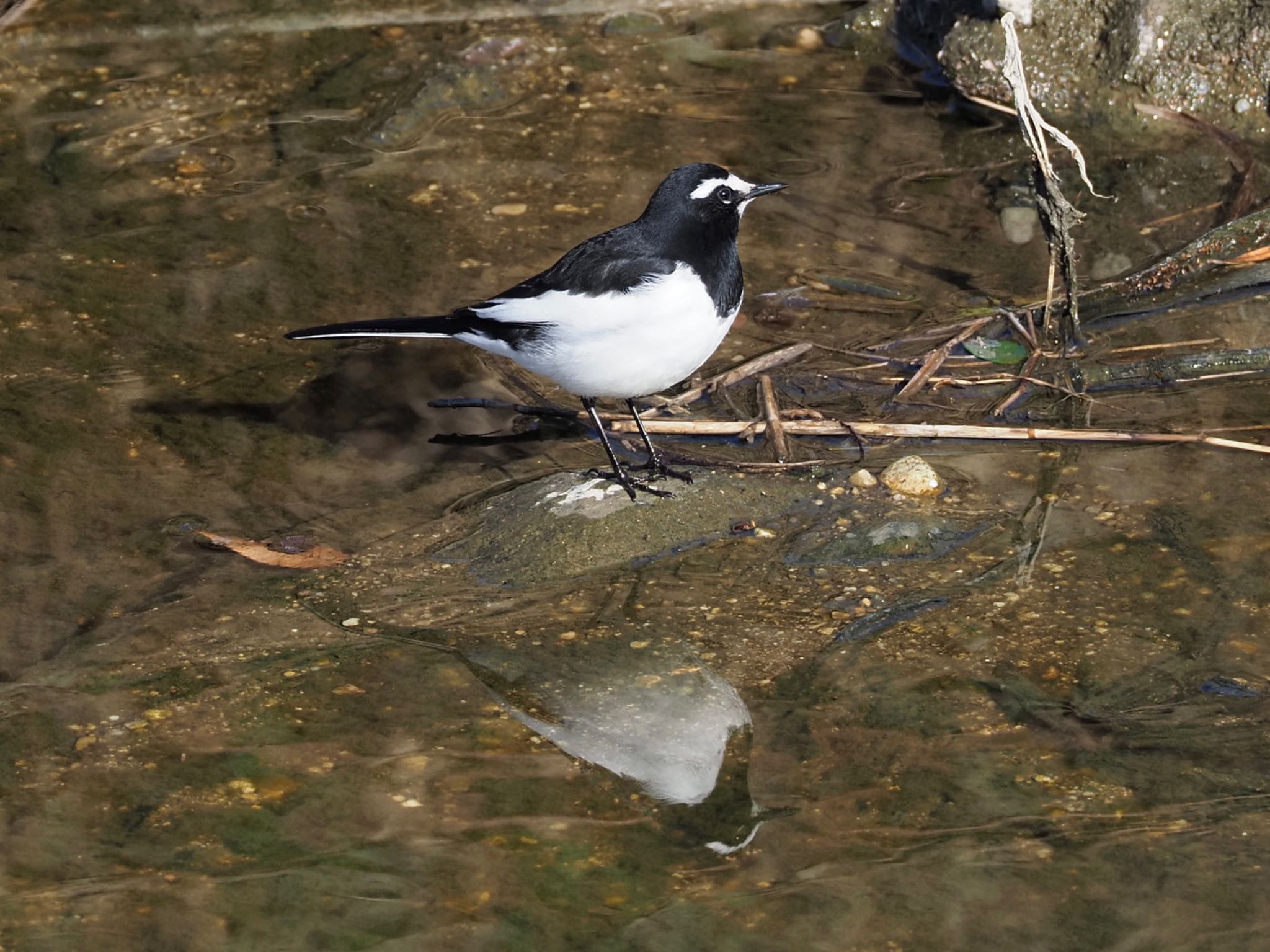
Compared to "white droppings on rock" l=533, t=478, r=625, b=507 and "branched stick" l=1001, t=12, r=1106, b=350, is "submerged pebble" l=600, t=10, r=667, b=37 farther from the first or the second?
"white droppings on rock" l=533, t=478, r=625, b=507

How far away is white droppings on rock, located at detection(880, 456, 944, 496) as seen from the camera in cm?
440

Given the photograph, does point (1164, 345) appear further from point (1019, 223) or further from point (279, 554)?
point (279, 554)

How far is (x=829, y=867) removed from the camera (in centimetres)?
298

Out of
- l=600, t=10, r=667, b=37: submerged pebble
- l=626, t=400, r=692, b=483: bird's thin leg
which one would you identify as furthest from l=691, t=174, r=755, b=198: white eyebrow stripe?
l=600, t=10, r=667, b=37: submerged pebble

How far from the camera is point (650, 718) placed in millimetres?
3520

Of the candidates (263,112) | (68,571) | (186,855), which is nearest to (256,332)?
(68,571)

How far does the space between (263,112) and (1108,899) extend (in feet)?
18.2

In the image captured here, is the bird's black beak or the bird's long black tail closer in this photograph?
the bird's black beak

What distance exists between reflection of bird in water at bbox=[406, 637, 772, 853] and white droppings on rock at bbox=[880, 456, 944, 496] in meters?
0.99

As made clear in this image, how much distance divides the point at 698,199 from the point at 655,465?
2.60 feet

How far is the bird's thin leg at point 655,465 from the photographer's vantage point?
4508 mm

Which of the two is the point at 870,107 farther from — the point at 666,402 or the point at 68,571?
the point at 68,571

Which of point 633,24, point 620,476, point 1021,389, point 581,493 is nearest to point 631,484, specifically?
point 620,476

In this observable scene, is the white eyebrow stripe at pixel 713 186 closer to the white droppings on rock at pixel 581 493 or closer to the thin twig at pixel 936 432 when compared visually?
the thin twig at pixel 936 432
